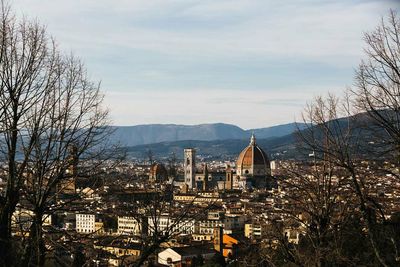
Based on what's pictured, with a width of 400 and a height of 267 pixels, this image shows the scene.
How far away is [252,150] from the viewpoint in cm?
7644

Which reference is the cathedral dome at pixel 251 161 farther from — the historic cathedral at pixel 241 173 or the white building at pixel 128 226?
the white building at pixel 128 226

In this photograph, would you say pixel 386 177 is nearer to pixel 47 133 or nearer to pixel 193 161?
pixel 47 133

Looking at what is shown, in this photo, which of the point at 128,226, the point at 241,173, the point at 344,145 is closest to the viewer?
the point at 344,145

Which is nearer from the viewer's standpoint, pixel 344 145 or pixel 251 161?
A: pixel 344 145

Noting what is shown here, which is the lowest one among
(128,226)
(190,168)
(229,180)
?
(229,180)

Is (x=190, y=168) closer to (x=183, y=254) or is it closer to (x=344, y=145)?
(x=183, y=254)

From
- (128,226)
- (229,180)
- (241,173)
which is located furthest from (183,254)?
(229,180)

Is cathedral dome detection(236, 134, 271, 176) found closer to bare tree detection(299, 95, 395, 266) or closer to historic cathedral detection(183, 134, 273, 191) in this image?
historic cathedral detection(183, 134, 273, 191)

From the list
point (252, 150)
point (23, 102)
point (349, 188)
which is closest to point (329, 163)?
point (349, 188)


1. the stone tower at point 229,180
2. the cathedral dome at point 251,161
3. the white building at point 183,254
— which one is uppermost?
the cathedral dome at point 251,161

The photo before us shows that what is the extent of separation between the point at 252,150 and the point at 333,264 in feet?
231

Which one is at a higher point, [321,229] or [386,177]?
[386,177]

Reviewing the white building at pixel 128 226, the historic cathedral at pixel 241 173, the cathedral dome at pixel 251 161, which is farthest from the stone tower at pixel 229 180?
the white building at pixel 128 226

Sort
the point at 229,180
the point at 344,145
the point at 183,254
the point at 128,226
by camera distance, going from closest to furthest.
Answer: the point at 344,145
the point at 128,226
the point at 183,254
the point at 229,180
